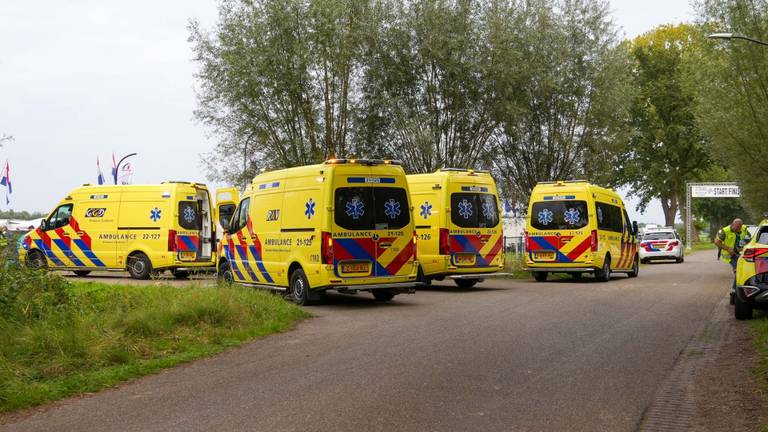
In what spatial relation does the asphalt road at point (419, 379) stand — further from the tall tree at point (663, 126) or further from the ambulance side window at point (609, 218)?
the tall tree at point (663, 126)

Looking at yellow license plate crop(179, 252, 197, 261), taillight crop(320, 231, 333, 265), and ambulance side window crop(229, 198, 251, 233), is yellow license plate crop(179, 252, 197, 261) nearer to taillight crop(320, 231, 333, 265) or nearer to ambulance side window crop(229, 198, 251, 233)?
ambulance side window crop(229, 198, 251, 233)

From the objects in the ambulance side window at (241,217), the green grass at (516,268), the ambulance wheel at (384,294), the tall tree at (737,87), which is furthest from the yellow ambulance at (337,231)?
the tall tree at (737,87)

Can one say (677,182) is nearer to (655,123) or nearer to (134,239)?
(655,123)

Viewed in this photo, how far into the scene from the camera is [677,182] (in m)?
57.0

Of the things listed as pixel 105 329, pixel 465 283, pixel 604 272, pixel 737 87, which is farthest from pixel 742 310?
pixel 737 87

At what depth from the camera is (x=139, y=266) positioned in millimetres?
22312

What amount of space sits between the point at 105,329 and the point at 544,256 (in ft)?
47.8

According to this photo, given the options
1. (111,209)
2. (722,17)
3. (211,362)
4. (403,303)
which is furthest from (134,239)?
(722,17)

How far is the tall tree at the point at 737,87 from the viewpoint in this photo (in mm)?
29609

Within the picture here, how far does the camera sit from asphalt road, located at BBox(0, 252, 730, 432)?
6.28m

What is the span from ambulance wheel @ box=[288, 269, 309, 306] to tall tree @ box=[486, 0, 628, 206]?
14.6m

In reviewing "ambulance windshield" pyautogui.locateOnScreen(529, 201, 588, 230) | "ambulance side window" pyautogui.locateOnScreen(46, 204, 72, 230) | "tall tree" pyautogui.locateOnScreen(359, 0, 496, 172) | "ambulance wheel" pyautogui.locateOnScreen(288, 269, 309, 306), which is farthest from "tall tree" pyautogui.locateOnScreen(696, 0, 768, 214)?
"ambulance side window" pyautogui.locateOnScreen(46, 204, 72, 230)

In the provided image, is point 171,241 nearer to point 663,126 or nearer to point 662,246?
point 662,246

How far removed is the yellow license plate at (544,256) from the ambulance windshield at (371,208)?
7.88 meters
